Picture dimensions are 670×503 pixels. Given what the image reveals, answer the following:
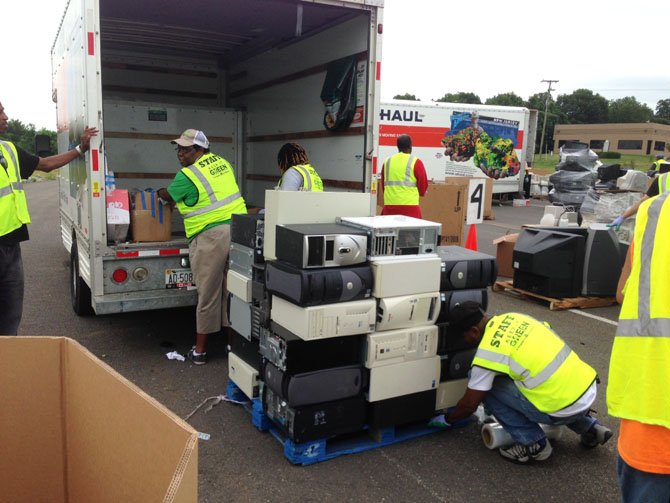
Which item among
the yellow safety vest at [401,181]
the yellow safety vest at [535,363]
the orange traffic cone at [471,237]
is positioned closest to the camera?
the yellow safety vest at [535,363]

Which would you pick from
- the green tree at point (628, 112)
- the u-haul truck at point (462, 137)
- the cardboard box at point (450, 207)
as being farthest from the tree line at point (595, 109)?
the cardboard box at point (450, 207)

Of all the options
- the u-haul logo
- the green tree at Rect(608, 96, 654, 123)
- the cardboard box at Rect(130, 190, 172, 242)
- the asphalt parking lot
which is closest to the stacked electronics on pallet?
the asphalt parking lot

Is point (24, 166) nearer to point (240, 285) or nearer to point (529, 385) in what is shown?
point (240, 285)

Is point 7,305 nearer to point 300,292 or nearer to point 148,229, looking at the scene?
point 148,229

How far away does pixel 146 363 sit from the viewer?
189 inches

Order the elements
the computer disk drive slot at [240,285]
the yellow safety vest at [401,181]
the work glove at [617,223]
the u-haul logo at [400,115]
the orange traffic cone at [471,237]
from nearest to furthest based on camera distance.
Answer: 1. the computer disk drive slot at [240,285]
2. the orange traffic cone at [471,237]
3. the yellow safety vest at [401,181]
4. the work glove at [617,223]
5. the u-haul logo at [400,115]

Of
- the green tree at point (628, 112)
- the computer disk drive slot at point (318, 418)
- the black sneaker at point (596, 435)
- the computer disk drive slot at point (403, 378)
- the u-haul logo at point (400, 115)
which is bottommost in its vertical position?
the black sneaker at point (596, 435)

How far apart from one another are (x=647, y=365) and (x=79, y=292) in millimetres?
5414

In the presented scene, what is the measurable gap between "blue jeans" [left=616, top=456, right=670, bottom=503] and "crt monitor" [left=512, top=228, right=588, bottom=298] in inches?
208

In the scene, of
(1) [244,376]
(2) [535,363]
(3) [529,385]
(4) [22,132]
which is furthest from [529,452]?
(4) [22,132]

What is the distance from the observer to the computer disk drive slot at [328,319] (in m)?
3.09

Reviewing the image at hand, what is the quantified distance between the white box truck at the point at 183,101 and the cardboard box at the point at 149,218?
0.12 metres

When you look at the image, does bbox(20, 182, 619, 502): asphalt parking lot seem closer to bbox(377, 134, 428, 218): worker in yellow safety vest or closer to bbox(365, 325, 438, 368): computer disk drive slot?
bbox(365, 325, 438, 368): computer disk drive slot

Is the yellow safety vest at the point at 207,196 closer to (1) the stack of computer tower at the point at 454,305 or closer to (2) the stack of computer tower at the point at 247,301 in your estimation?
(2) the stack of computer tower at the point at 247,301
